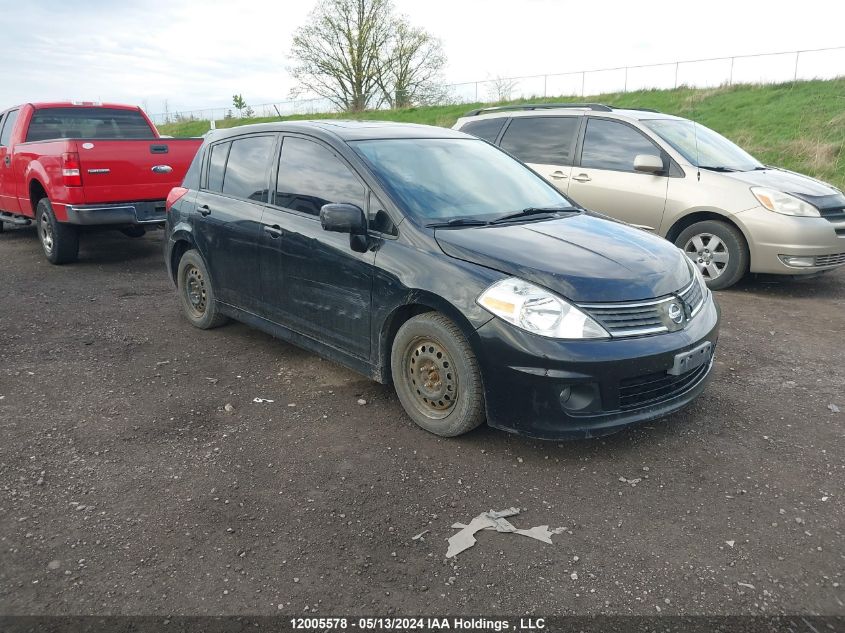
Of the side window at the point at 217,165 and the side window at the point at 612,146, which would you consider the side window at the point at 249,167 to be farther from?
the side window at the point at 612,146

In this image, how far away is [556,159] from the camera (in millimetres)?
7914

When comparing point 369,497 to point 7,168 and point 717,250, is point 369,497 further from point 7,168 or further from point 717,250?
point 7,168

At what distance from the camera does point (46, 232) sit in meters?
8.51

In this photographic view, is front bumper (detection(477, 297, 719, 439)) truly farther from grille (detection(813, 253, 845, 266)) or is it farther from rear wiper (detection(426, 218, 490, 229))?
grille (detection(813, 253, 845, 266))

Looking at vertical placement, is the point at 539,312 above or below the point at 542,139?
below

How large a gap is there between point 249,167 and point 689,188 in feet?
15.1

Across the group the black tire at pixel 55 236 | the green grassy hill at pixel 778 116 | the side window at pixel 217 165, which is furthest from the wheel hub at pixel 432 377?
the green grassy hill at pixel 778 116

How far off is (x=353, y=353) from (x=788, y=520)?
2482mm

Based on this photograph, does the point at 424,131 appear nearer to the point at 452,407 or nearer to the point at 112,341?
the point at 452,407

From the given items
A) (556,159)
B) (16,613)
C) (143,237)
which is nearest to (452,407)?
(16,613)

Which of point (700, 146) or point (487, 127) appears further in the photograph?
point (487, 127)

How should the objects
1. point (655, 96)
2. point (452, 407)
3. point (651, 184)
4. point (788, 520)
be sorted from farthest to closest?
point (655, 96), point (651, 184), point (452, 407), point (788, 520)

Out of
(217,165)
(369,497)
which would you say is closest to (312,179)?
(217,165)

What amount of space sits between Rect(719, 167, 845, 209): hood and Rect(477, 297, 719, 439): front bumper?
416 centimetres
